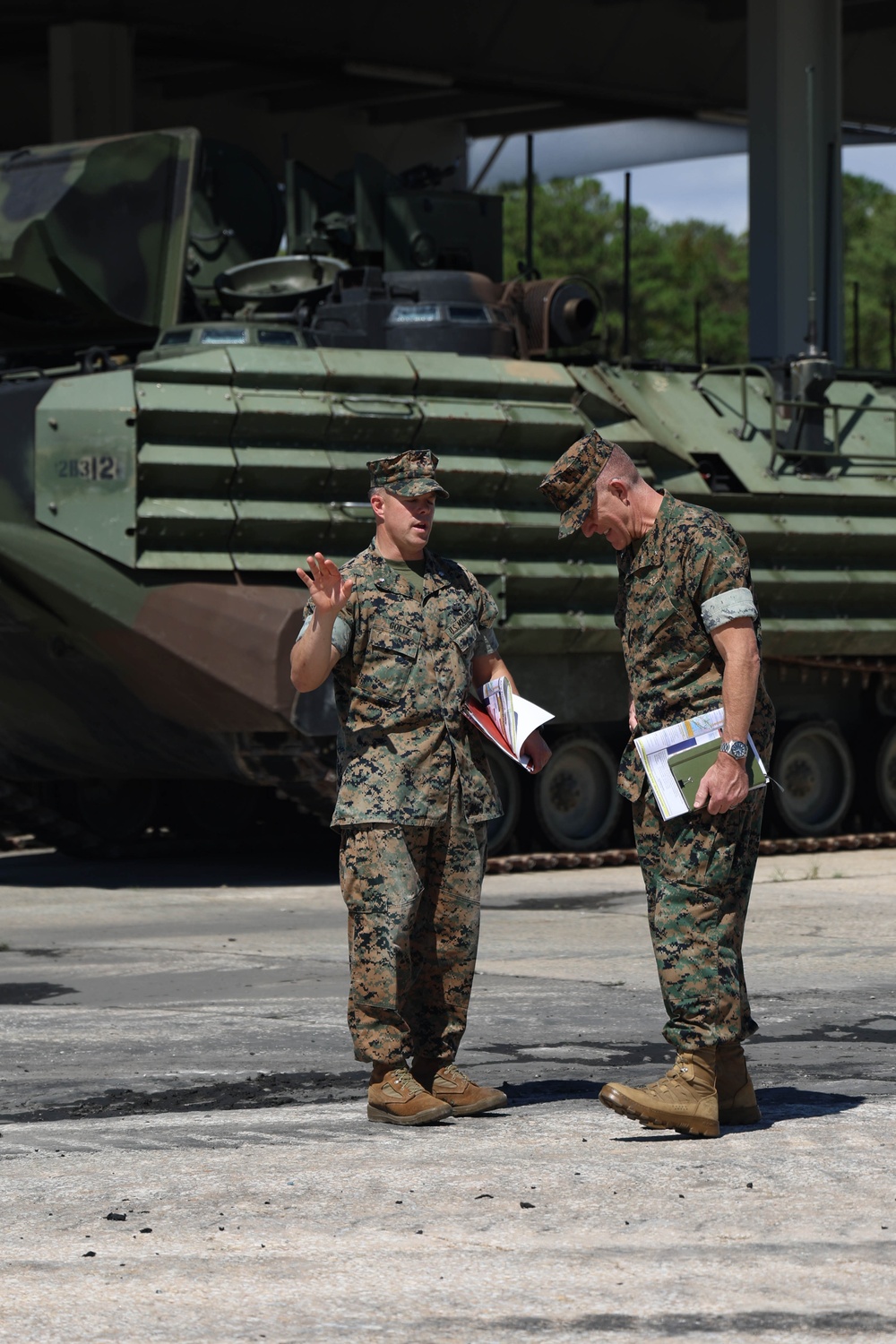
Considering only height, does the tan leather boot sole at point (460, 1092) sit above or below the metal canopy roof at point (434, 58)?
below

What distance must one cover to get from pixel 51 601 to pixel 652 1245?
8.69m

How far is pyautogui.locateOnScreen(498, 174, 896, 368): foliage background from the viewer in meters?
59.8

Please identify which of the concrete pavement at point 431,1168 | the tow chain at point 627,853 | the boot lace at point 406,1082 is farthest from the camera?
the tow chain at point 627,853

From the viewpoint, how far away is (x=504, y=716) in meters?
6.60

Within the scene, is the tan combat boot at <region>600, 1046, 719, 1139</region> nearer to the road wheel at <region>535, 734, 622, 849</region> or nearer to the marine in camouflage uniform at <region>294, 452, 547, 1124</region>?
the marine in camouflage uniform at <region>294, 452, 547, 1124</region>

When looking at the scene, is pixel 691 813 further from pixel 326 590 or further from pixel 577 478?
pixel 326 590

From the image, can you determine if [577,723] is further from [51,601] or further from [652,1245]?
[652,1245]

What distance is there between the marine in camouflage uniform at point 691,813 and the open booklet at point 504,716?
1.11 feet

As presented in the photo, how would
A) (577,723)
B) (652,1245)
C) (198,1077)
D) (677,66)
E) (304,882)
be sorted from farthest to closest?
(677,66) → (577,723) → (304,882) → (198,1077) → (652,1245)

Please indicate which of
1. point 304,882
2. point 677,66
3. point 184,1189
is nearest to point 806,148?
point 677,66

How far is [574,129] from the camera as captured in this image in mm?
37000

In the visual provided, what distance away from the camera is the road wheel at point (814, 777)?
53.4 feet

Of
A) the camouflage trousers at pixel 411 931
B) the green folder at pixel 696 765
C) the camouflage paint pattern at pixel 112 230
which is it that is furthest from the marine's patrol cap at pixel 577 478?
the camouflage paint pattern at pixel 112 230

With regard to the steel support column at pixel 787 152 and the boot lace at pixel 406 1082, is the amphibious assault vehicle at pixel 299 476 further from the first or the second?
the boot lace at pixel 406 1082
